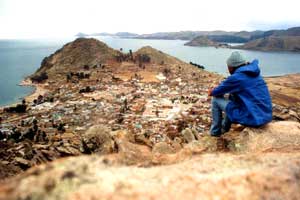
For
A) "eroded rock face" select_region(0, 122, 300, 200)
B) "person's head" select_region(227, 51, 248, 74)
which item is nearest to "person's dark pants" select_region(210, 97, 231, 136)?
"person's head" select_region(227, 51, 248, 74)

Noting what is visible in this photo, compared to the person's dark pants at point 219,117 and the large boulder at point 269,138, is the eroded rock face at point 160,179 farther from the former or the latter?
the person's dark pants at point 219,117

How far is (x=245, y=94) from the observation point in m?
5.16

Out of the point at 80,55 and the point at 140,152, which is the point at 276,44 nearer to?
the point at 80,55

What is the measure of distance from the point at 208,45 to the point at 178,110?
145 m

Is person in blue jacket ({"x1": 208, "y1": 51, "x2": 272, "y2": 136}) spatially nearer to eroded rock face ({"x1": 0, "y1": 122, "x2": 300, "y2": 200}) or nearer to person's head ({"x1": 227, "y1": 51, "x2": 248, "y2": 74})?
person's head ({"x1": 227, "y1": 51, "x2": 248, "y2": 74})

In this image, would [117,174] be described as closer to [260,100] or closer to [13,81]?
[260,100]

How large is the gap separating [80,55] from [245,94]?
35.3m

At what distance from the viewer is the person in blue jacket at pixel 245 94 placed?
5.12m

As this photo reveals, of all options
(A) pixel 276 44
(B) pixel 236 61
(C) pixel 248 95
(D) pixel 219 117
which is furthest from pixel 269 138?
(A) pixel 276 44

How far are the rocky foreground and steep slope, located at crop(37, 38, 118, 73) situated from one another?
505 inches

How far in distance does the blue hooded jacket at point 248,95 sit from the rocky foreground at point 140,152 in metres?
0.35

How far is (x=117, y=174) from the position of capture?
2.63 m

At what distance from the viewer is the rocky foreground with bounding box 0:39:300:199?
2430 millimetres

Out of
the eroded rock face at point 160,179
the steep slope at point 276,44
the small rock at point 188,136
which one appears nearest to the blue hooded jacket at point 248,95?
the eroded rock face at point 160,179
